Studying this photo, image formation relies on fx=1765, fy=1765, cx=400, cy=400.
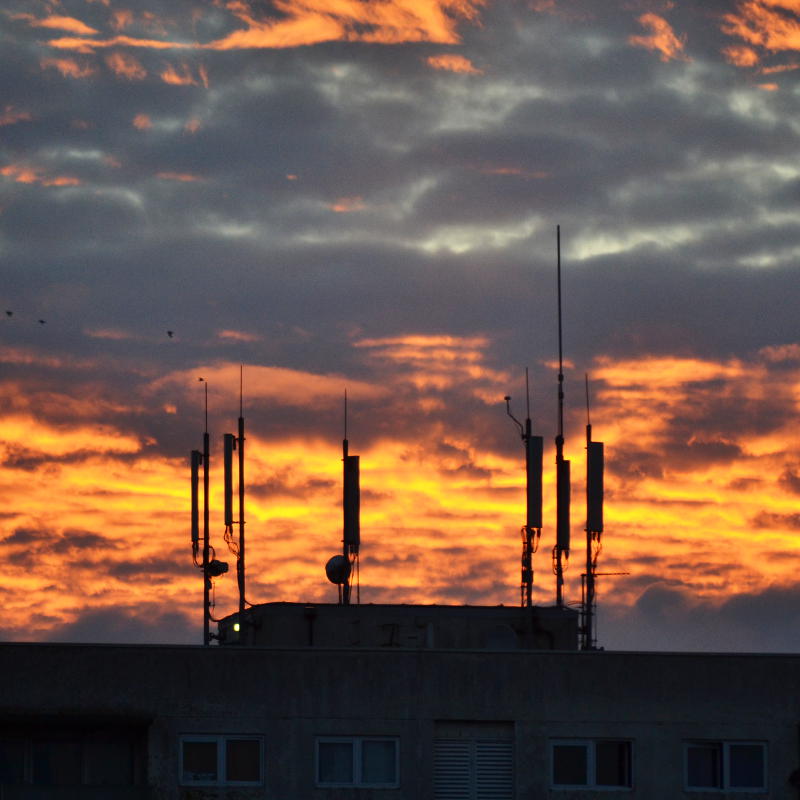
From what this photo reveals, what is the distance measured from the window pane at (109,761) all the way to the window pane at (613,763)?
36.5 ft

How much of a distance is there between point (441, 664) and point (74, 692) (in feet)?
28.3

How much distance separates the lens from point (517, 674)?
41.7 m

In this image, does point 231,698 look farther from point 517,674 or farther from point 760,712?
point 760,712

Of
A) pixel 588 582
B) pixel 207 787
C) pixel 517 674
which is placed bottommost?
pixel 207 787

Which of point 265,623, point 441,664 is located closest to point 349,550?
point 265,623

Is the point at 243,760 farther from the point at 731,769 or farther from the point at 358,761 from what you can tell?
the point at 731,769

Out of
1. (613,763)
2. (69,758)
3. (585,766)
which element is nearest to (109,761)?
(69,758)

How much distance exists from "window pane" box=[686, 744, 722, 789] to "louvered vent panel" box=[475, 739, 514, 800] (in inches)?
167

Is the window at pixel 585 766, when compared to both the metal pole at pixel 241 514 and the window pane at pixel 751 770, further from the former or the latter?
the metal pole at pixel 241 514

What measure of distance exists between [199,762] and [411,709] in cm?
519

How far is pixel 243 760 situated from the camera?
137 feet

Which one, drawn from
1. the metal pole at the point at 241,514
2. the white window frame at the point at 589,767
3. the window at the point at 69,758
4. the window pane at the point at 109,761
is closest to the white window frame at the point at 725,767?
the white window frame at the point at 589,767

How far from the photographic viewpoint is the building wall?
4141cm

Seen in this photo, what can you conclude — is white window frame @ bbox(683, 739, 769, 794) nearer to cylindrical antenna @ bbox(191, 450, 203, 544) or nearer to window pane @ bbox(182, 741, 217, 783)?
window pane @ bbox(182, 741, 217, 783)
